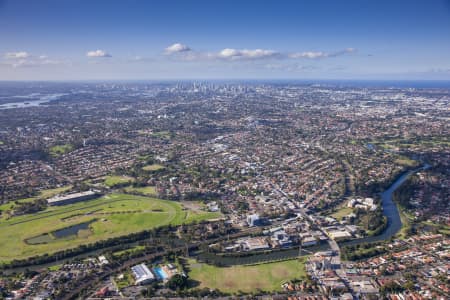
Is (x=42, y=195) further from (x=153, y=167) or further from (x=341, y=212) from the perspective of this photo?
(x=341, y=212)

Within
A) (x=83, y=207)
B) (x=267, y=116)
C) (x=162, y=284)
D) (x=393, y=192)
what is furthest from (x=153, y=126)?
(x=162, y=284)

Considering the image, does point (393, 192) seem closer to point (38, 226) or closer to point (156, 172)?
point (156, 172)

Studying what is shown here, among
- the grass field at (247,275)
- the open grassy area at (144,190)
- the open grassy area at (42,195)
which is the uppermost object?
the open grassy area at (144,190)

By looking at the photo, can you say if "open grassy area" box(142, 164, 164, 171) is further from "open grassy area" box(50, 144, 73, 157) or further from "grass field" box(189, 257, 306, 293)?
"grass field" box(189, 257, 306, 293)

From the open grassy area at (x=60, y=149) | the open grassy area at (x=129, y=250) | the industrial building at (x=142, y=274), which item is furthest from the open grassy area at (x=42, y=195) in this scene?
the industrial building at (x=142, y=274)

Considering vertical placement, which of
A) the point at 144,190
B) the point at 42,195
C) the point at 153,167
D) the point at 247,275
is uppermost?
the point at 153,167

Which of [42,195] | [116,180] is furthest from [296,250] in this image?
[42,195]

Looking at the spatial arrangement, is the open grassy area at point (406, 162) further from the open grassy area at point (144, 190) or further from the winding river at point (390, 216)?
the open grassy area at point (144, 190)
